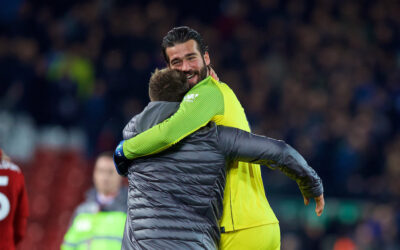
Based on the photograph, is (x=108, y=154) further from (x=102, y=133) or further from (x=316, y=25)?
(x=316, y=25)

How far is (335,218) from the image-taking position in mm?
8727

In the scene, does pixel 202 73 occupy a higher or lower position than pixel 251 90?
higher

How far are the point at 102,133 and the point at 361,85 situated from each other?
4.28 meters

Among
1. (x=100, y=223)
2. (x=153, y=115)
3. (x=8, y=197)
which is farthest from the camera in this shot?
(x=100, y=223)

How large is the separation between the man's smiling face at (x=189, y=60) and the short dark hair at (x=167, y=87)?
218 millimetres

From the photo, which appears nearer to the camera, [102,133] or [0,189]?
[0,189]

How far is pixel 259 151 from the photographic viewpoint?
301 cm

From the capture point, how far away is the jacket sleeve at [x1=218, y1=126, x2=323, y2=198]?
3.01m

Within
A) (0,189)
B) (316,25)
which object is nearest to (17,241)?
(0,189)

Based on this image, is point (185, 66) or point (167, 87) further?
point (185, 66)

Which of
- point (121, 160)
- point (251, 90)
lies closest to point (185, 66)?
point (121, 160)

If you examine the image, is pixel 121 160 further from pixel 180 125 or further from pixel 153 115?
pixel 180 125

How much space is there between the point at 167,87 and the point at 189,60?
12.6 inches

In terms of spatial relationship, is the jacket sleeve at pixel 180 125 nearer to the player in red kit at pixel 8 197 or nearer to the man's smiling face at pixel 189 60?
the man's smiling face at pixel 189 60
